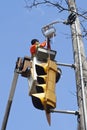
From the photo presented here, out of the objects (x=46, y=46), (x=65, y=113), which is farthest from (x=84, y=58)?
(x=65, y=113)

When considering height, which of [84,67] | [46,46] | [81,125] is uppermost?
[46,46]

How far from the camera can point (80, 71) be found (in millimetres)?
6273

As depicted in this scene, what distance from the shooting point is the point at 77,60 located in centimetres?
662

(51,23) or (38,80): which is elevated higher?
(51,23)

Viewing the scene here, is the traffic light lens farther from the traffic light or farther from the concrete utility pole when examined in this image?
the concrete utility pole

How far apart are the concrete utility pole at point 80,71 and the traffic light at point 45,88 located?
15.2 inches

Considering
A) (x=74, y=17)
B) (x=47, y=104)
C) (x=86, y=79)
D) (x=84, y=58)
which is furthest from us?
(x=74, y=17)

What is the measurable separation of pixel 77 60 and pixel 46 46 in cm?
73

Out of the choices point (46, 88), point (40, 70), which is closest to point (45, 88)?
point (46, 88)

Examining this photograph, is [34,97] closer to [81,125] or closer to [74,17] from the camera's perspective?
[81,125]

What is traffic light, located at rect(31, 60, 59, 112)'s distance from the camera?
5.66 m

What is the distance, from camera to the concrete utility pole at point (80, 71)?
573 cm

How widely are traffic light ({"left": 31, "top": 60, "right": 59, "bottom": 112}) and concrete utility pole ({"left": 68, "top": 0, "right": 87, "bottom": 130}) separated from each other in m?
0.39

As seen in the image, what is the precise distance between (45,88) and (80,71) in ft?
2.48
